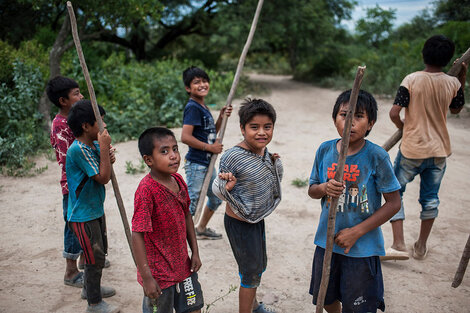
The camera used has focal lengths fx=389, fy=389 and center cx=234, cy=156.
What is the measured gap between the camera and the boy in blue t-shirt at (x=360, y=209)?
6.36 feet

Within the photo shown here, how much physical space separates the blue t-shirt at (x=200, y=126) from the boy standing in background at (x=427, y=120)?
1534 millimetres

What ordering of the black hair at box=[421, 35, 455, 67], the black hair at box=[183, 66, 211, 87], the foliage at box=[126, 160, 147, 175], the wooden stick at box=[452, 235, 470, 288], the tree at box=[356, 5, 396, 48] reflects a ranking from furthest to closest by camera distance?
the tree at box=[356, 5, 396, 48], the foliage at box=[126, 160, 147, 175], the black hair at box=[183, 66, 211, 87], the black hair at box=[421, 35, 455, 67], the wooden stick at box=[452, 235, 470, 288]

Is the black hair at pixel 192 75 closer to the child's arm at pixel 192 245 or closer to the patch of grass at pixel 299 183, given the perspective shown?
the child's arm at pixel 192 245

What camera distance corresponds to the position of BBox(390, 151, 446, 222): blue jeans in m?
3.18

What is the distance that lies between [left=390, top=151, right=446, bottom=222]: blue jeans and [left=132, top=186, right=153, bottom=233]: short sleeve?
2221 millimetres

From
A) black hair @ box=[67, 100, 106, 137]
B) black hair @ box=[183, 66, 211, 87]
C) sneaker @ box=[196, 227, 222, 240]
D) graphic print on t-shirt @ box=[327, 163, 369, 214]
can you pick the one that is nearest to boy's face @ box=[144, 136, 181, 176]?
black hair @ box=[67, 100, 106, 137]

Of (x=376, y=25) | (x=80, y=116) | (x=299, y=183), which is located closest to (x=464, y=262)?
(x=80, y=116)

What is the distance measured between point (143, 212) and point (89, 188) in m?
0.74

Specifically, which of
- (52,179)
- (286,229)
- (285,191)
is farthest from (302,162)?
(52,179)

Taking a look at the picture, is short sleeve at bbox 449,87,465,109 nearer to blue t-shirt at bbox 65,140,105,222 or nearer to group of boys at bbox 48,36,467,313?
group of boys at bbox 48,36,467,313

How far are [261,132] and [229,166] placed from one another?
0.26m

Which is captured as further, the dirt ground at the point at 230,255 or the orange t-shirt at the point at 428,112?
the orange t-shirt at the point at 428,112

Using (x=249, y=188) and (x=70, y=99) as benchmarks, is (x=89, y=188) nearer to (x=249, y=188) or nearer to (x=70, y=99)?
(x=70, y=99)

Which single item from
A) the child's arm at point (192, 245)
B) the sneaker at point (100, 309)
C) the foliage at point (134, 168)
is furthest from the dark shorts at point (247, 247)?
the foliage at point (134, 168)
